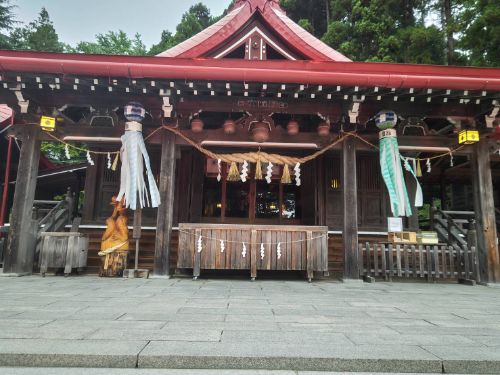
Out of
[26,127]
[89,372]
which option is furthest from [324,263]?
Answer: [26,127]

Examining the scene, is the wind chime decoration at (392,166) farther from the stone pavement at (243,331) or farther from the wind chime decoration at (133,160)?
the wind chime decoration at (133,160)

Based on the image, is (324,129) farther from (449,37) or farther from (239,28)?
(449,37)

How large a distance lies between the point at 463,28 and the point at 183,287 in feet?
65.9

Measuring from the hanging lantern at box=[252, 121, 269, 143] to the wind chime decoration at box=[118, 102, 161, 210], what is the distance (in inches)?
97.4

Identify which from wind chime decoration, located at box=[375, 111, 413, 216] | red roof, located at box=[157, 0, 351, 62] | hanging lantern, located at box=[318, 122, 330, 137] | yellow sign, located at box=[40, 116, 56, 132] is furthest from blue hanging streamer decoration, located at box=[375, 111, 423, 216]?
yellow sign, located at box=[40, 116, 56, 132]

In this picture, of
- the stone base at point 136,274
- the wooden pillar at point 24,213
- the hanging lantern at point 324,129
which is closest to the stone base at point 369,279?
the hanging lantern at point 324,129

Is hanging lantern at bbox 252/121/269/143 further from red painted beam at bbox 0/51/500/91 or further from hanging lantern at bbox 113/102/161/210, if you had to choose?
hanging lantern at bbox 113/102/161/210

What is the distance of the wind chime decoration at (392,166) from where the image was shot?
21.6ft

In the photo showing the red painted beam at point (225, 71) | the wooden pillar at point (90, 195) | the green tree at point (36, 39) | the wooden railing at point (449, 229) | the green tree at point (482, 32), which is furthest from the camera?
the green tree at point (36, 39)

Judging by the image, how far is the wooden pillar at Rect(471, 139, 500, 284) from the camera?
684cm

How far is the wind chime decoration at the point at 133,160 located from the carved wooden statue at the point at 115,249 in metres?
0.85

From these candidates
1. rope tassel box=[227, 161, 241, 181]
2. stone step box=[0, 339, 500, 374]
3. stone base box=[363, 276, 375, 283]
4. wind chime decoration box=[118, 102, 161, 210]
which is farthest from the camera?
rope tassel box=[227, 161, 241, 181]

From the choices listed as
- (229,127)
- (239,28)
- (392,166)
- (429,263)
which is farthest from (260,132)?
(429,263)

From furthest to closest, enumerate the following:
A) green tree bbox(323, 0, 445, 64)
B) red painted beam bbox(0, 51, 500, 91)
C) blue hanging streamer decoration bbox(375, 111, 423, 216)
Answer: green tree bbox(323, 0, 445, 64) → blue hanging streamer decoration bbox(375, 111, 423, 216) → red painted beam bbox(0, 51, 500, 91)
